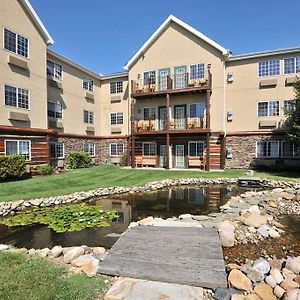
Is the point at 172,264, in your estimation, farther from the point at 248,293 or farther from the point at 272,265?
the point at 272,265

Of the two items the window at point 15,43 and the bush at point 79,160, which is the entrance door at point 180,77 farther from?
the window at point 15,43

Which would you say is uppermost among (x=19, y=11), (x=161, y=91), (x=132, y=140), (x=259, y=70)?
(x=19, y=11)

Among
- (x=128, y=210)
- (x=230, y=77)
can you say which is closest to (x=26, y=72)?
(x=128, y=210)

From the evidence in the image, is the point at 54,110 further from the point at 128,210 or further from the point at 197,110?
the point at 128,210

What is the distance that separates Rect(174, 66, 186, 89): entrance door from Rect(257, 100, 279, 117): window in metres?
6.77

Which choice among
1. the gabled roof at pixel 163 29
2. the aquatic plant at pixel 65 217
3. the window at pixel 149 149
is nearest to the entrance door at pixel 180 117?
the window at pixel 149 149

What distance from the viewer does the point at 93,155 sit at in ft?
87.0

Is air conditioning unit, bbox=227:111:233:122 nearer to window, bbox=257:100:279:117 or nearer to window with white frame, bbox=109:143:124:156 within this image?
window, bbox=257:100:279:117

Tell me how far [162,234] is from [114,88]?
23.0 meters

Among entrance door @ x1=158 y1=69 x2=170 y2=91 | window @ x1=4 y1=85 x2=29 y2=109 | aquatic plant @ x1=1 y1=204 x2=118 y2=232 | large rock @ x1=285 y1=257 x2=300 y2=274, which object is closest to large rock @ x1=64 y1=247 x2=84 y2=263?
aquatic plant @ x1=1 y1=204 x2=118 y2=232

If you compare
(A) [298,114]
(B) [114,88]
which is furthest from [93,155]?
(A) [298,114]

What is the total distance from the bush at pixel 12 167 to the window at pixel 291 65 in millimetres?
21031

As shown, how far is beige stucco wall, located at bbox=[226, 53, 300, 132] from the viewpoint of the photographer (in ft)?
69.4

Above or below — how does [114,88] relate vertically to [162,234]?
above
